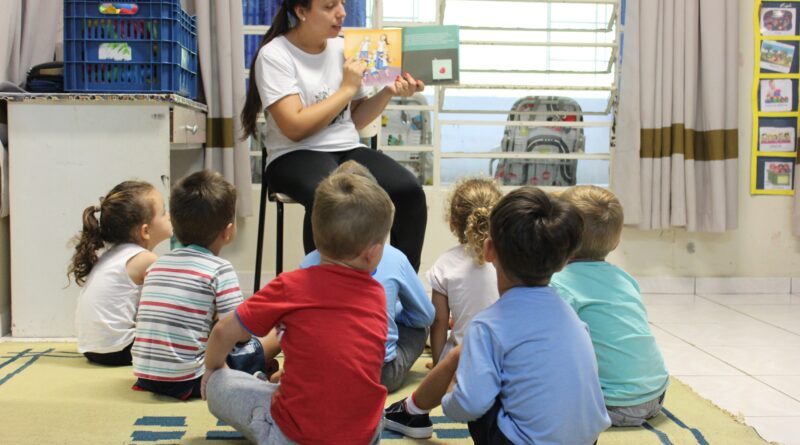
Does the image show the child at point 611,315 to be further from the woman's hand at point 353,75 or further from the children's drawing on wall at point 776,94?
the children's drawing on wall at point 776,94

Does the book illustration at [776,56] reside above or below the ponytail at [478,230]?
above

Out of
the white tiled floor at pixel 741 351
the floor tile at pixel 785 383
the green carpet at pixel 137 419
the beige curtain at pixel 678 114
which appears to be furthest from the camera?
the beige curtain at pixel 678 114

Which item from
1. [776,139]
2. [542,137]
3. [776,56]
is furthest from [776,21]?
[542,137]

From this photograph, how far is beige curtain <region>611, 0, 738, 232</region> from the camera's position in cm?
380

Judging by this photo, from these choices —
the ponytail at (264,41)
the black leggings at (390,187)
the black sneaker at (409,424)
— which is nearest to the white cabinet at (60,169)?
the ponytail at (264,41)

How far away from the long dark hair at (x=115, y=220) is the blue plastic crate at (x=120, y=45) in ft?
1.84

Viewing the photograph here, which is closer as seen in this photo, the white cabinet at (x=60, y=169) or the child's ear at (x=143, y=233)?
the child's ear at (x=143, y=233)

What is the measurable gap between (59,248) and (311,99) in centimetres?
101

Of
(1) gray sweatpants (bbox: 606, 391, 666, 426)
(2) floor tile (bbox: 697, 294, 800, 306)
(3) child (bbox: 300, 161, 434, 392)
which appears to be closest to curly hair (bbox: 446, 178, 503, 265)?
(3) child (bbox: 300, 161, 434, 392)

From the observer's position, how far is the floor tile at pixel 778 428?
1.91m

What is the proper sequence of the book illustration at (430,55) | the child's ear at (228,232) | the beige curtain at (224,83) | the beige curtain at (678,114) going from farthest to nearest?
the beige curtain at (678,114) → the beige curtain at (224,83) → the book illustration at (430,55) → the child's ear at (228,232)

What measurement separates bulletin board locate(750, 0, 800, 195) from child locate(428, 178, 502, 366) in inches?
89.7

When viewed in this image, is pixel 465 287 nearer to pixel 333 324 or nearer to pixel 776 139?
pixel 333 324

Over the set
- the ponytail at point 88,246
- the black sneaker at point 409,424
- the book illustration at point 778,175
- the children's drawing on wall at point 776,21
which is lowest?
the black sneaker at point 409,424
